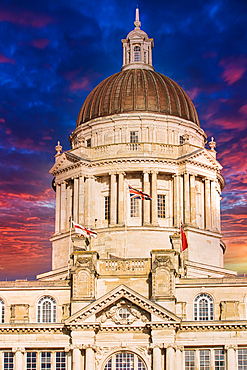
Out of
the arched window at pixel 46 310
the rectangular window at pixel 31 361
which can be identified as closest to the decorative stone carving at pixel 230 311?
the arched window at pixel 46 310

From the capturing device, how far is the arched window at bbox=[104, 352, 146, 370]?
1890 inches

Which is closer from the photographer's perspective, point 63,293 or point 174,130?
point 63,293

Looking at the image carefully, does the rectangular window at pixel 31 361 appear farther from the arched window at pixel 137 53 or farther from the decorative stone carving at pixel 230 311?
the arched window at pixel 137 53

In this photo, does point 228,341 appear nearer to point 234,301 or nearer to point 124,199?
point 234,301

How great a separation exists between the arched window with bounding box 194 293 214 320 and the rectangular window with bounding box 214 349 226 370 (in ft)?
9.31

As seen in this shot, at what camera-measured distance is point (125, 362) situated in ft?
158

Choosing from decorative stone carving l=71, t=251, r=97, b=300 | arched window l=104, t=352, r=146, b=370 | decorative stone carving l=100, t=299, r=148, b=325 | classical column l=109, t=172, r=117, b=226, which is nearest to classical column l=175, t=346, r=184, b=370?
arched window l=104, t=352, r=146, b=370

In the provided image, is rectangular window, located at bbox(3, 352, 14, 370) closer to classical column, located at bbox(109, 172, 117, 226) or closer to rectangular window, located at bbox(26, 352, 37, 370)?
rectangular window, located at bbox(26, 352, 37, 370)

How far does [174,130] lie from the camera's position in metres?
68.9

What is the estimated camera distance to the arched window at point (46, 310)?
50.8 meters

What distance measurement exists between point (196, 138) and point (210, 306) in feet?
84.4

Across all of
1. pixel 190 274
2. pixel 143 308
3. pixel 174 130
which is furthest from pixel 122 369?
pixel 174 130

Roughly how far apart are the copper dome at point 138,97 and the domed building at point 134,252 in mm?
127

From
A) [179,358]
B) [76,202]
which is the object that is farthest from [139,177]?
[179,358]
